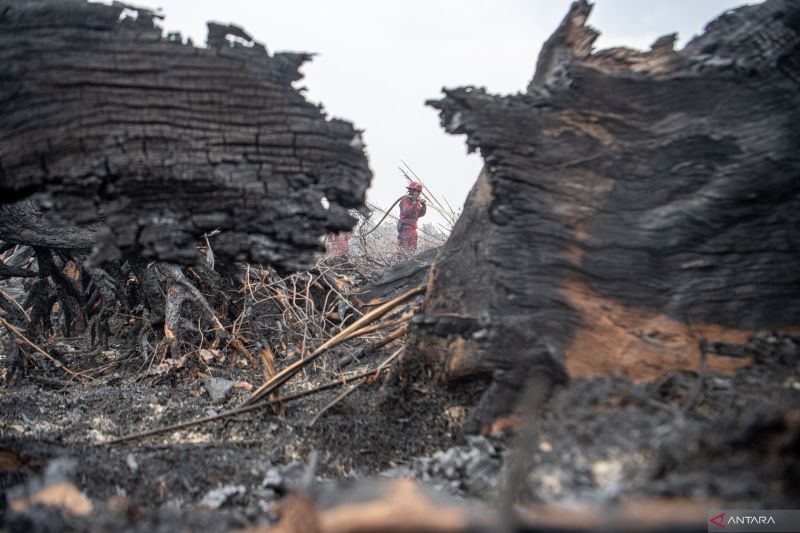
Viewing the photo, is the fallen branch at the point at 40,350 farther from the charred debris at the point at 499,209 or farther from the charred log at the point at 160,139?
the charred log at the point at 160,139

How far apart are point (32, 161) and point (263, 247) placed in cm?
85

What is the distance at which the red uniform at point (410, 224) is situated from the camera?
294 inches

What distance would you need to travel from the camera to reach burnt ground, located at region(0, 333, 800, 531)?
1.07 meters

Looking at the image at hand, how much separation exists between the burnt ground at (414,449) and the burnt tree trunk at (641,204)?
0.59ft

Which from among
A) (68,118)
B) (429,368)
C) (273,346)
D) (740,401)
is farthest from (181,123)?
(273,346)

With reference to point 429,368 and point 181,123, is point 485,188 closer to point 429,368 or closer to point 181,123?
point 429,368

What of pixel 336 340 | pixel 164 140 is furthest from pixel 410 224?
pixel 164 140

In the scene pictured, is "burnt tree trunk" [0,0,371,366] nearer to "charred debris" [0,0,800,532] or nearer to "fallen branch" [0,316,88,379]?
"charred debris" [0,0,800,532]

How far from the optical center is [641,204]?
179cm

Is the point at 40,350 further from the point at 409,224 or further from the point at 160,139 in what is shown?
the point at 409,224

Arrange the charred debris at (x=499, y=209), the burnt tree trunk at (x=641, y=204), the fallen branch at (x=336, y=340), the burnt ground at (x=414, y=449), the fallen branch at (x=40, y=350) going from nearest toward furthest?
the burnt ground at (x=414, y=449) < the charred debris at (x=499, y=209) < the burnt tree trunk at (x=641, y=204) < the fallen branch at (x=336, y=340) < the fallen branch at (x=40, y=350)

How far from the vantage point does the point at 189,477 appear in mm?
1870

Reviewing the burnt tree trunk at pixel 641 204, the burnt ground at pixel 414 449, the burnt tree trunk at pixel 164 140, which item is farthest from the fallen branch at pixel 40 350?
the burnt tree trunk at pixel 641 204

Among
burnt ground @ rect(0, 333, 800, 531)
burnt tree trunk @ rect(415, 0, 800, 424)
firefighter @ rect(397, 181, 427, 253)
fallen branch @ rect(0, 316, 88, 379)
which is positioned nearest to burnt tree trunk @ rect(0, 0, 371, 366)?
burnt tree trunk @ rect(415, 0, 800, 424)
